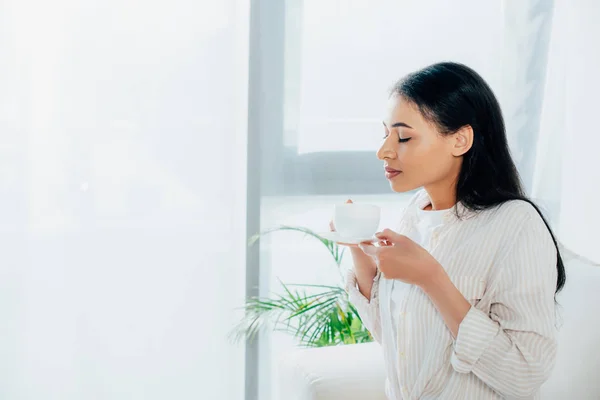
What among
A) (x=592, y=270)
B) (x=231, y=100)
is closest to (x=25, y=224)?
(x=231, y=100)

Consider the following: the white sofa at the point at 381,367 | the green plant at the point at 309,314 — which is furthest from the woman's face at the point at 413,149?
the green plant at the point at 309,314

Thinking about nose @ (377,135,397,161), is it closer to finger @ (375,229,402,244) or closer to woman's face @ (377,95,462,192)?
woman's face @ (377,95,462,192)

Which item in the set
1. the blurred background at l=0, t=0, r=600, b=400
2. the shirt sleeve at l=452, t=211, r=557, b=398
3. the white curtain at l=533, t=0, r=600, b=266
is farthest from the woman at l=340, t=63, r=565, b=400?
the white curtain at l=533, t=0, r=600, b=266

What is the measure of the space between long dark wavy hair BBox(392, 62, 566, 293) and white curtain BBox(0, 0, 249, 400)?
90 cm

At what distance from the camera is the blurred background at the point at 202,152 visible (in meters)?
1.87

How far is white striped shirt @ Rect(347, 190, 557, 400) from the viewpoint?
112cm

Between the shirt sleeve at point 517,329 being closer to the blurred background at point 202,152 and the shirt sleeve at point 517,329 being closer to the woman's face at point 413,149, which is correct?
the woman's face at point 413,149

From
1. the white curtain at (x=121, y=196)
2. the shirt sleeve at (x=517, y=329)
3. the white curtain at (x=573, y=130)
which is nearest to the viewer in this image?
A: the shirt sleeve at (x=517, y=329)

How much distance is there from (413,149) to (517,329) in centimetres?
35

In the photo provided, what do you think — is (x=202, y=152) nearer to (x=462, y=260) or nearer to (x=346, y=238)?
(x=346, y=238)

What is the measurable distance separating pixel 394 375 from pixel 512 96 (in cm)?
142

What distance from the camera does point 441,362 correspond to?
121cm

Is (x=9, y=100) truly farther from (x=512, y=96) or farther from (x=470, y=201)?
(x=512, y=96)

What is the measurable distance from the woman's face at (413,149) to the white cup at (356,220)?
0.07m
